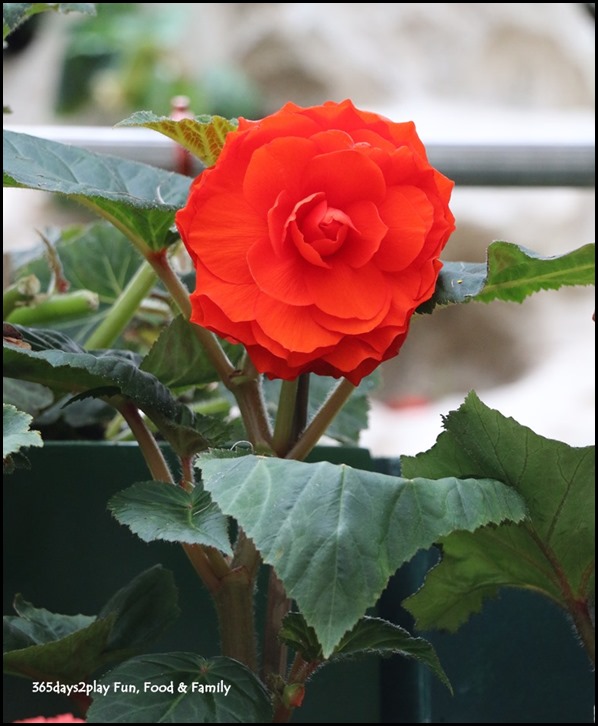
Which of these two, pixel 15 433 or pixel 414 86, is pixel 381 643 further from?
pixel 414 86

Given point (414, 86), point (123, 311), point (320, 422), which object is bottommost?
point (320, 422)

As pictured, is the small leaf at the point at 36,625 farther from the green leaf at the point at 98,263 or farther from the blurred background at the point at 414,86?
the blurred background at the point at 414,86

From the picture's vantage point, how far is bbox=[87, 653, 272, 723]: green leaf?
302 mm

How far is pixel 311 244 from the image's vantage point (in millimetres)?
318

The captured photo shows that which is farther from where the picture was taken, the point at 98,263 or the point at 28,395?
the point at 98,263

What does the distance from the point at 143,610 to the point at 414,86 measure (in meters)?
5.00

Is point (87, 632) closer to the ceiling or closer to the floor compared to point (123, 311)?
closer to the floor

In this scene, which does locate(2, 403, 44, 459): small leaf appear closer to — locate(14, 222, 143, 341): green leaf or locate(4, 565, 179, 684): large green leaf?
locate(4, 565, 179, 684): large green leaf

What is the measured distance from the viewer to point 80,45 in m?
4.99

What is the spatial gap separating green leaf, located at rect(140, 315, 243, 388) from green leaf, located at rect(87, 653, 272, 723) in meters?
0.13

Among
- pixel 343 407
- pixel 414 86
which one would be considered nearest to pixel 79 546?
pixel 343 407

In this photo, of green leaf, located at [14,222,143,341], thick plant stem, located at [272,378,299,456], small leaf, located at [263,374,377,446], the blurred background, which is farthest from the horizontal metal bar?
the blurred background

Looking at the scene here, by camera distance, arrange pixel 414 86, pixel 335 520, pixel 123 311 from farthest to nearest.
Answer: pixel 414 86, pixel 123 311, pixel 335 520

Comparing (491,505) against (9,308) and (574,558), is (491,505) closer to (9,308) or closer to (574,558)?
(574,558)
